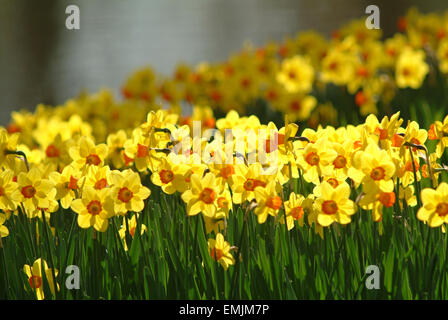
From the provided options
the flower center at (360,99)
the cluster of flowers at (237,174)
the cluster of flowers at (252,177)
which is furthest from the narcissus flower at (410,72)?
the cluster of flowers at (252,177)

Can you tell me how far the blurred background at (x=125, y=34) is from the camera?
9477 mm

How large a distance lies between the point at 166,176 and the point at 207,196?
0.22 m

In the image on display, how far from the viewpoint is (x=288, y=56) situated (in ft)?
18.9

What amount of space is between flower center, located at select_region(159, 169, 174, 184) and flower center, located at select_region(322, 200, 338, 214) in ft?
1.79

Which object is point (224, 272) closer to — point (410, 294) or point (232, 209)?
point (232, 209)

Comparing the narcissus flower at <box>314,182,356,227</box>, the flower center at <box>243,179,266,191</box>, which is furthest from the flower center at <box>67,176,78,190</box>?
the narcissus flower at <box>314,182,356,227</box>

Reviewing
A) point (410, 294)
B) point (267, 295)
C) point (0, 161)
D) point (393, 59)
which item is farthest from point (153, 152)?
point (393, 59)

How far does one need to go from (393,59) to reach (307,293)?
376 centimetres

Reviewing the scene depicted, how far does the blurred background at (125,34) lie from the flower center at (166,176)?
6.41m

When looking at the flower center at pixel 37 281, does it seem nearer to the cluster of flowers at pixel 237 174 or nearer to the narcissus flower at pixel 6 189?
the cluster of flowers at pixel 237 174

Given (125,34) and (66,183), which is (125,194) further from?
(125,34)

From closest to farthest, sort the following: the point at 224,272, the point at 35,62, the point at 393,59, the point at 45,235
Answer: the point at 224,272, the point at 45,235, the point at 393,59, the point at 35,62

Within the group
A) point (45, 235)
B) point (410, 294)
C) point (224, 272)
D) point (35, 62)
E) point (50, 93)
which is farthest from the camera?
point (35, 62)

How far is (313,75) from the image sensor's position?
536 centimetres
